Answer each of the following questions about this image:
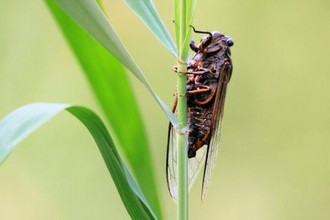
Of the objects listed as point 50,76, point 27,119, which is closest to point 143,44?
point 50,76

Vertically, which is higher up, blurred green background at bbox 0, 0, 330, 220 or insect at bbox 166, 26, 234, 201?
insect at bbox 166, 26, 234, 201

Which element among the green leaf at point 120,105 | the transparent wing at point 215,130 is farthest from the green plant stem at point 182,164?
the transparent wing at point 215,130

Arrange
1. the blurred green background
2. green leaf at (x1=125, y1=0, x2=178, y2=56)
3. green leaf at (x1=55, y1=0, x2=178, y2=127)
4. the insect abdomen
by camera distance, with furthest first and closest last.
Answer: the blurred green background
the insect abdomen
green leaf at (x1=125, y1=0, x2=178, y2=56)
green leaf at (x1=55, y1=0, x2=178, y2=127)

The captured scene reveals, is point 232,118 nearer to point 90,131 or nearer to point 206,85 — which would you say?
point 206,85

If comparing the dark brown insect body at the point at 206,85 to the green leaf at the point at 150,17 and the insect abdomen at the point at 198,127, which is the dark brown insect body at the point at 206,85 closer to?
the insect abdomen at the point at 198,127

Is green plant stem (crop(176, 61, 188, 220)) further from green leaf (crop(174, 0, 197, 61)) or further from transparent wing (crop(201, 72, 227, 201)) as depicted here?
transparent wing (crop(201, 72, 227, 201))

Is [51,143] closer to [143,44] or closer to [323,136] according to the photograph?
[143,44]

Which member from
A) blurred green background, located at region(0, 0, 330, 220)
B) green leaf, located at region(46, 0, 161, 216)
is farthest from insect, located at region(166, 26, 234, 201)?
blurred green background, located at region(0, 0, 330, 220)
